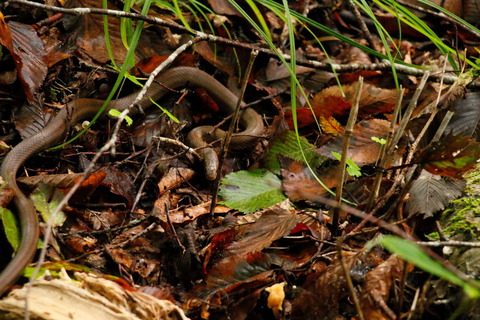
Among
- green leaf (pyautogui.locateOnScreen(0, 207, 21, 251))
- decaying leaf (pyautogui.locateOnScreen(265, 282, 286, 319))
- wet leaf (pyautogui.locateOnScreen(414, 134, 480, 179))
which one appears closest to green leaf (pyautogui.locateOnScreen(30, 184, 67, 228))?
green leaf (pyautogui.locateOnScreen(0, 207, 21, 251))

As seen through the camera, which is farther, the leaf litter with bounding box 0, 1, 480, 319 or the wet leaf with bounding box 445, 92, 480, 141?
the wet leaf with bounding box 445, 92, 480, 141

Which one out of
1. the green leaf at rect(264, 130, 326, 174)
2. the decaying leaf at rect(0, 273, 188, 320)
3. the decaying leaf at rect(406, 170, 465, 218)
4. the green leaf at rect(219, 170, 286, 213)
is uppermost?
the decaying leaf at rect(406, 170, 465, 218)

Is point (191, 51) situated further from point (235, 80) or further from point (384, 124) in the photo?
point (384, 124)

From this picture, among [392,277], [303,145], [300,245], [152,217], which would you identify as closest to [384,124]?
[303,145]

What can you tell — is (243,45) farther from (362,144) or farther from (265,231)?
(265,231)

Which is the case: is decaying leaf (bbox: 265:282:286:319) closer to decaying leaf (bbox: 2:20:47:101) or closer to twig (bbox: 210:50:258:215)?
twig (bbox: 210:50:258:215)

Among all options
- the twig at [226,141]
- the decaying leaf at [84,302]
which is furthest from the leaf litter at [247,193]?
the decaying leaf at [84,302]
